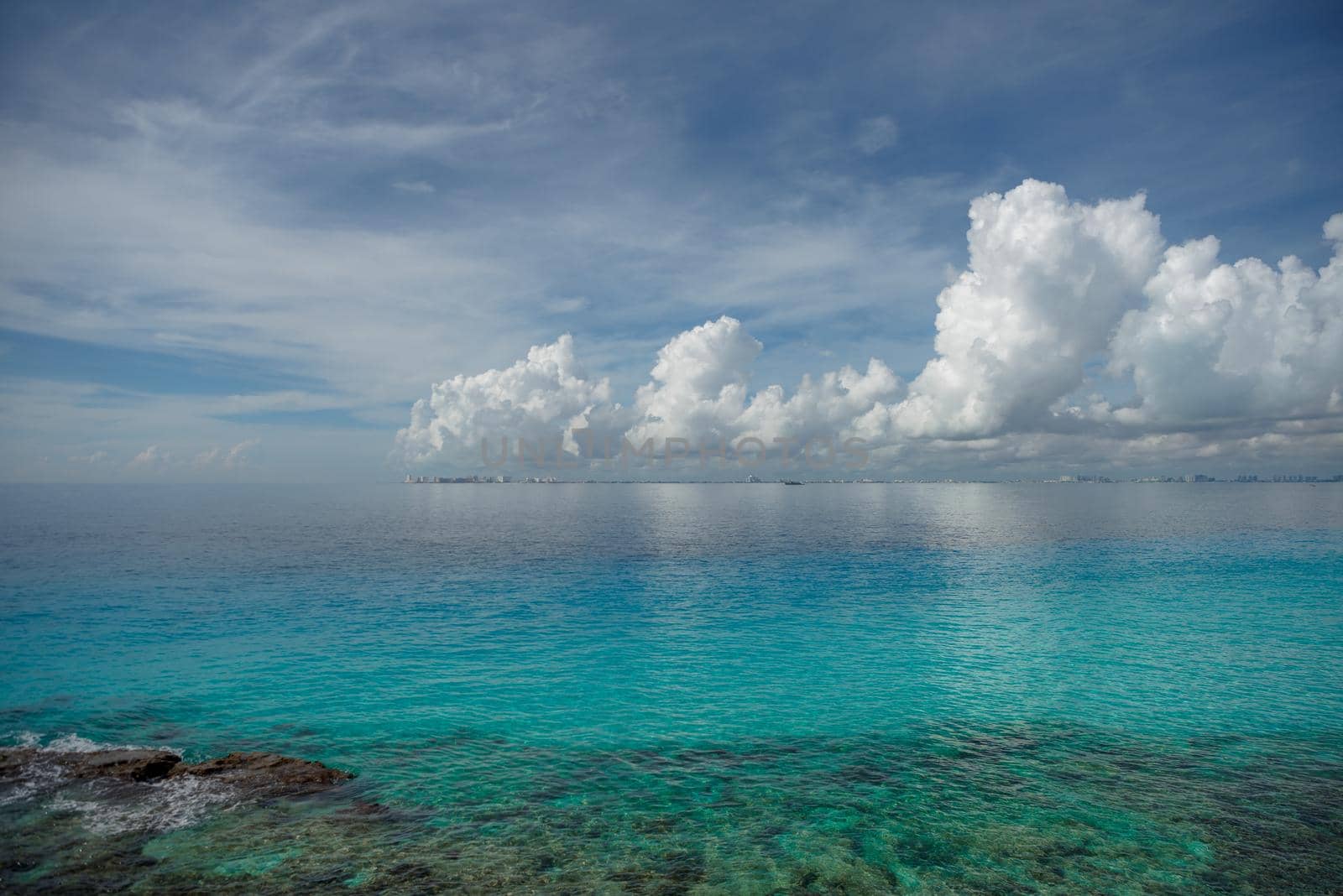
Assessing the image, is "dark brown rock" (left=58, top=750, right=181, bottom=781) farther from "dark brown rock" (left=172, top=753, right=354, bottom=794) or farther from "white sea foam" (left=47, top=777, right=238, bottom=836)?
"white sea foam" (left=47, top=777, right=238, bottom=836)

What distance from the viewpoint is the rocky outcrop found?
25969mm

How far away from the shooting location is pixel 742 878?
66.1ft

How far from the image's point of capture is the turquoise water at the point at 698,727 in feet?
68.7

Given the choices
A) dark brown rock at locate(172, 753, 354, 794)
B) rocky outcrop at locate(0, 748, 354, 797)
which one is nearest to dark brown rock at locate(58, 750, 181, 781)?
rocky outcrop at locate(0, 748, 354, 797)

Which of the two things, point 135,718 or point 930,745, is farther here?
point 135,718

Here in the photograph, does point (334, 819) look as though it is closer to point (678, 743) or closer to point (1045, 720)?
point (678, 743)

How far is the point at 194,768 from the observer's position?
88.2 feet

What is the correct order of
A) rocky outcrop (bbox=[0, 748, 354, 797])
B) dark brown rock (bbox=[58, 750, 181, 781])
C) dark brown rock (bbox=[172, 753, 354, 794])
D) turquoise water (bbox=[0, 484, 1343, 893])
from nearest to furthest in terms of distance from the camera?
turquoise water (bbox=[0, 484, 1343, 893]) → dark brown rock (bbox=[172, 753, 354, 794]) → rocky outcrop (bbox=[0, 748, 354, 797]) → dark brown rock (bbox=[58, 750, 181, 781])

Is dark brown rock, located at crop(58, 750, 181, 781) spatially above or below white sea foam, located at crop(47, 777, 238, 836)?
above

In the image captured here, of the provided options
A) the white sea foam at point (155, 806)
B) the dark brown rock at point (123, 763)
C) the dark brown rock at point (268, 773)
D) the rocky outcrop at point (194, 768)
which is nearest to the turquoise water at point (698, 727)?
the white sea foam at point (155, 806)

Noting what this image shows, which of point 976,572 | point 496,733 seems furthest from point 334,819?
point 976,572

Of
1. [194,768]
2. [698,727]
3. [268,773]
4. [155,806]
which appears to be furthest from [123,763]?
[698,727]

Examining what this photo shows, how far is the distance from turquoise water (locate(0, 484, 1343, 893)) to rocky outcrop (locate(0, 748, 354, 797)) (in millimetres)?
1344

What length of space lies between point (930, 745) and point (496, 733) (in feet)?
67.5
